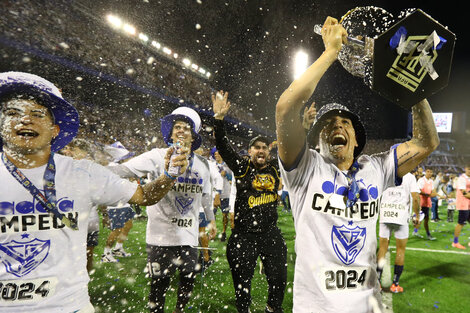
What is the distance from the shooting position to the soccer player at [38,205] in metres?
1.63

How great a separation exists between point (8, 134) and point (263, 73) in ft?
70.6

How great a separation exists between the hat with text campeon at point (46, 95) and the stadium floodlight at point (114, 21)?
2262 cm

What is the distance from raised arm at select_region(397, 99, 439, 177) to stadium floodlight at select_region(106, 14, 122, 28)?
77.2 ft

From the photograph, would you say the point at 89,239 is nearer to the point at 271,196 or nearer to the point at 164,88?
the point at 271,196

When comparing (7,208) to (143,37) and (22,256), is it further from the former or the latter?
(143,37)

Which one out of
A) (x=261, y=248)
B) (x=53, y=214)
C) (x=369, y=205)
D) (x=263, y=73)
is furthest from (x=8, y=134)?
(x=263, y=73)

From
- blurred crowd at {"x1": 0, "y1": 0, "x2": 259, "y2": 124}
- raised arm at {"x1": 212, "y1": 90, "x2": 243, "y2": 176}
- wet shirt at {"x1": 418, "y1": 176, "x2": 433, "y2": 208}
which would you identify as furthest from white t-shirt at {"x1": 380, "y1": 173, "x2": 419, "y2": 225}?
blurred crowd at {"x1": 0, "y1": 0, "x2": 259, "y2": 124}

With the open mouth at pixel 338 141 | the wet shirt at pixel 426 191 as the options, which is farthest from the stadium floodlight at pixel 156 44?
the open mouth at pixel 338 141

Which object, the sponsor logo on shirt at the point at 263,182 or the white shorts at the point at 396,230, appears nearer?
the sponsor logo on shirt at the point at 263,182

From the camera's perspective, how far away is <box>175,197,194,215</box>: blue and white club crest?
3504 mm

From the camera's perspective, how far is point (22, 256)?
5.38 ft

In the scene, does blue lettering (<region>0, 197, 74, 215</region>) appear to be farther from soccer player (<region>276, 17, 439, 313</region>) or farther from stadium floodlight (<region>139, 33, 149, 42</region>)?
stadium floodlight (<region>139, 33, 149, 42</region>)

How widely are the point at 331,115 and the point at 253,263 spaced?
2157mm

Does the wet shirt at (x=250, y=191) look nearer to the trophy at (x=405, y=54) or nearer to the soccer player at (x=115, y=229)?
the trophy at (x=405, y=54)
